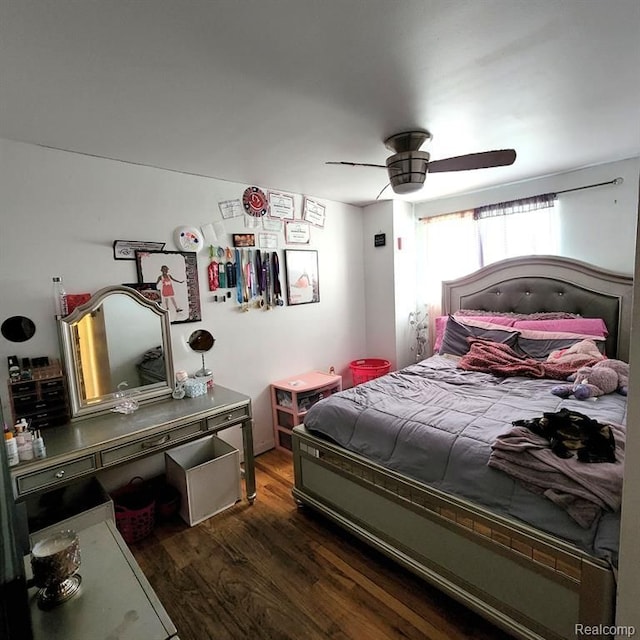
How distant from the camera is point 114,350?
7.33ft

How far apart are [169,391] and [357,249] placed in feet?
7.95

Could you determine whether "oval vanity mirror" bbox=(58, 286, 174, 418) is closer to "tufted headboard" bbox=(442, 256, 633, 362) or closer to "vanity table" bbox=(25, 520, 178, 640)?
"vanity table" bbox=(25, 520, 178, 640)

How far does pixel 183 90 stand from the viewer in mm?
1473

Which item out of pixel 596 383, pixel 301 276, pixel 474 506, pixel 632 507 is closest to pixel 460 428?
pixel 474 506

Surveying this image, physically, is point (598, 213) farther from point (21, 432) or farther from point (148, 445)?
point (21, 432)

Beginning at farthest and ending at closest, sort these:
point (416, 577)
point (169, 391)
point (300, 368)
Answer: point (300, 368), point (169, 391), point (416, 577)

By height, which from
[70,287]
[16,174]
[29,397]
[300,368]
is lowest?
[300,368]

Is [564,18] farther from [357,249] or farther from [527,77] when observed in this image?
[357,249]

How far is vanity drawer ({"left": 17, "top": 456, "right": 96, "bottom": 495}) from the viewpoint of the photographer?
1.57m

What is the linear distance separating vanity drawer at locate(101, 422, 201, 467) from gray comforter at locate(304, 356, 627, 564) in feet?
2.43

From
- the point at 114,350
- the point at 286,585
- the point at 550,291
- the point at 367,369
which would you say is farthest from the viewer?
the point at 367,369

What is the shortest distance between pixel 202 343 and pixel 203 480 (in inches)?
37.1

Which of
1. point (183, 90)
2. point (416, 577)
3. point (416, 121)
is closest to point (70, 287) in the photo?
point (183, 90)

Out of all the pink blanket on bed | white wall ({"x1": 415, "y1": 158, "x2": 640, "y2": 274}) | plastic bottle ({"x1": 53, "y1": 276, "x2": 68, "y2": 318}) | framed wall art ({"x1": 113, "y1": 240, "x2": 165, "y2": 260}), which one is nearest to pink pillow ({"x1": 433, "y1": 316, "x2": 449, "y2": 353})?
the pink blanket on bed
